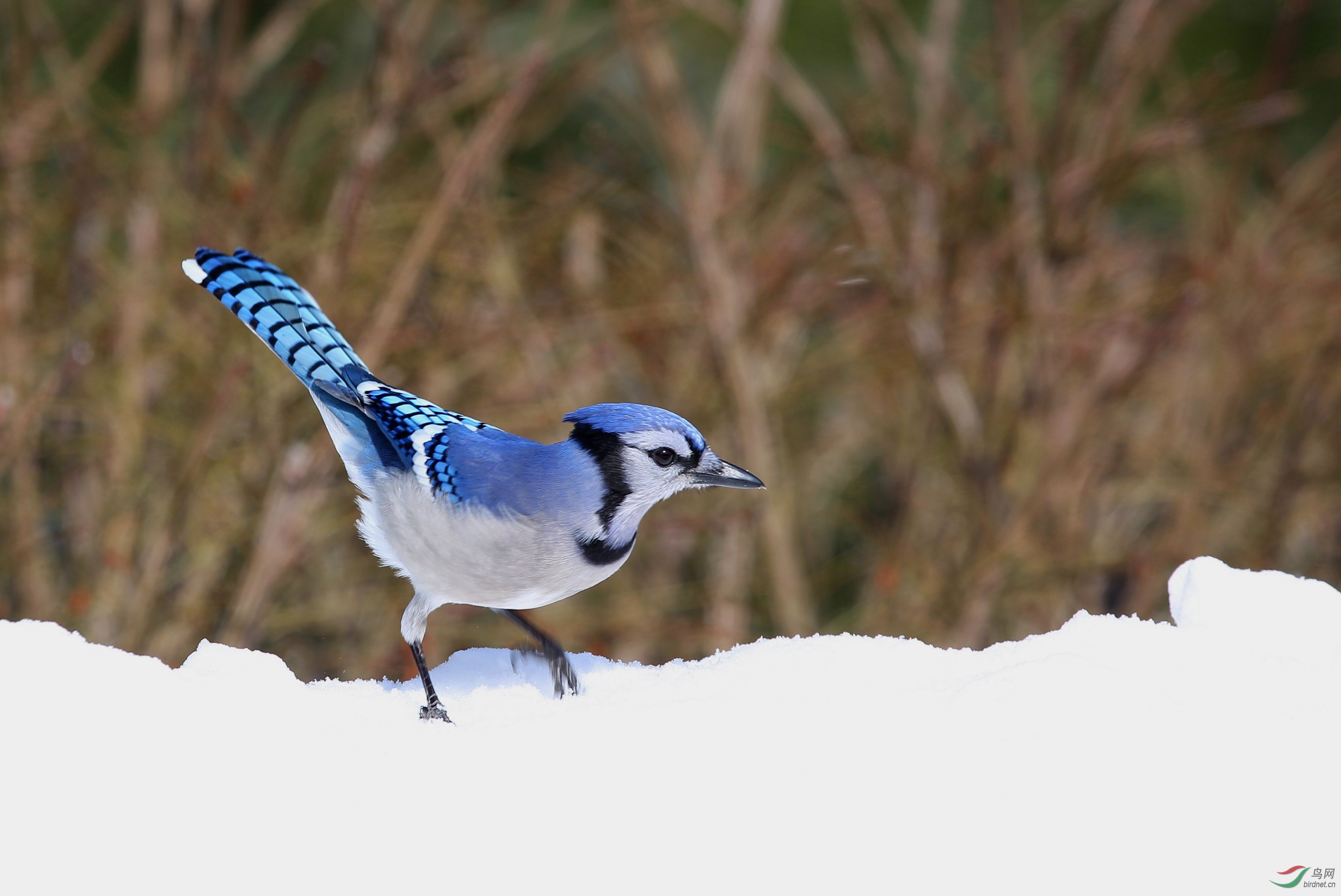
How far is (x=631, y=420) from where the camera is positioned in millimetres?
2215

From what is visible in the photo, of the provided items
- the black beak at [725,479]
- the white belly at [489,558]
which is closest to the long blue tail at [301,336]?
the white belly at [489,558]

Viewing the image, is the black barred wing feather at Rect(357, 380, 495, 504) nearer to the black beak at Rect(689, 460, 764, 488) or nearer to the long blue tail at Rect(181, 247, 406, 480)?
the long blue tail at Rect(181, 247, 406, 480)

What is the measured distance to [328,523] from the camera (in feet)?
11.5

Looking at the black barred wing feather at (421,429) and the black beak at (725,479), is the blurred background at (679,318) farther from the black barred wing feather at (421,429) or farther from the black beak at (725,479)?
the black beak at (725,479)

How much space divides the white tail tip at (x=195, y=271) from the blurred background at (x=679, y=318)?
25.5 inches

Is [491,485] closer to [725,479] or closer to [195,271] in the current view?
[725,479]

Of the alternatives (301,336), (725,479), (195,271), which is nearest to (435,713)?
(725,479)

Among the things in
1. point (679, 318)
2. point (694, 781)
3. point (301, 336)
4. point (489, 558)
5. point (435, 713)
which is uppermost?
point (679, 318)

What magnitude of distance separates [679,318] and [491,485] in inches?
69.5

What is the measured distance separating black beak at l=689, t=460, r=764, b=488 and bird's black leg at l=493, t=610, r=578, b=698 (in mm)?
375

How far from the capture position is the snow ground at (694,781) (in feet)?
4.98

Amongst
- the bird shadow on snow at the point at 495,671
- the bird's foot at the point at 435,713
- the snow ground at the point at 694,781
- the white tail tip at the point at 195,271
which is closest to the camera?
the snow ground at the point at 694,781

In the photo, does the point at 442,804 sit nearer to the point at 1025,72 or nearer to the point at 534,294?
the point at 534,294

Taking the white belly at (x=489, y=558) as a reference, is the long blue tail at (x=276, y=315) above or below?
above
